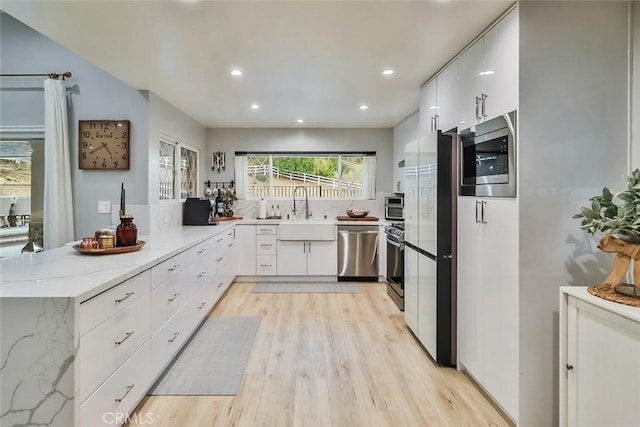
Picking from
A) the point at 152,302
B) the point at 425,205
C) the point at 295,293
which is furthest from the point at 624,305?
the point at 295,293

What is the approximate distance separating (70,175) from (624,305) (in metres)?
4.24

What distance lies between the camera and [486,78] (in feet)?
6.61

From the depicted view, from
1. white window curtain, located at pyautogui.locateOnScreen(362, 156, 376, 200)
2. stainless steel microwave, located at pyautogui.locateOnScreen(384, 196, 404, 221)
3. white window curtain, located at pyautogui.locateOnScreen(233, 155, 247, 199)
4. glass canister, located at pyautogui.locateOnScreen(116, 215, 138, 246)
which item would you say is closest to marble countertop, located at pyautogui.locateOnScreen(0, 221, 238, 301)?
glass canister, located at pyautogui.locateOnScreen(116, 215, 138, 246)

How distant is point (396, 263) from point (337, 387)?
198cm

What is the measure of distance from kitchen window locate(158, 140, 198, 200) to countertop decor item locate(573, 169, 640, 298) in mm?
3749

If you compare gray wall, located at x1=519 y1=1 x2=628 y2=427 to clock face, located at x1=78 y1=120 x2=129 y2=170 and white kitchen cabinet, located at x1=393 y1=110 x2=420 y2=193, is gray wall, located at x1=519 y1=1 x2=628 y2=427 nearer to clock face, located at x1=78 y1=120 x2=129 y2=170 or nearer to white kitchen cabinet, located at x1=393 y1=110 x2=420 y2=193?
white kitchen cabinet, located at x1=393 y1=110 x2=420 y2=193

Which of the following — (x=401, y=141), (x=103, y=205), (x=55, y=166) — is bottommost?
(x=103, y=205)

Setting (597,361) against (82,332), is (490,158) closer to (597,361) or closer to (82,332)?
(597,361)

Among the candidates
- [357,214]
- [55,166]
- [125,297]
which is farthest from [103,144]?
[357,214]

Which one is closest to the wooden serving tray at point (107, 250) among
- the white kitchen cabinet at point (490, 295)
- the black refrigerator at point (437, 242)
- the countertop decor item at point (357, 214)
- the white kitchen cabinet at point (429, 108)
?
the black refrigerator at point (437, 242)

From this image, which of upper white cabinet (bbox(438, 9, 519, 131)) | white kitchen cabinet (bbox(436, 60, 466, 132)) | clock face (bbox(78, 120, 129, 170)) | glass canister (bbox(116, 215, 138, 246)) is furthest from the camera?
clock face (bbox(78, 120, 129, 170))

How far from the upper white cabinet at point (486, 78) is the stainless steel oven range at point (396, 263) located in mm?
1586

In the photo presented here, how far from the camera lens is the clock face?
10.7 ft

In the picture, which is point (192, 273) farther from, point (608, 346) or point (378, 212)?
point (378, 212)
